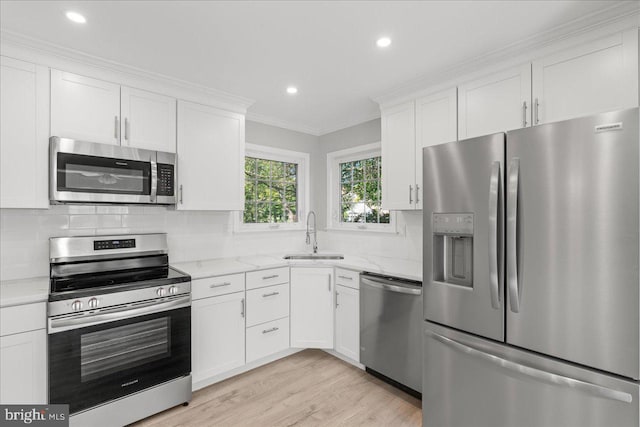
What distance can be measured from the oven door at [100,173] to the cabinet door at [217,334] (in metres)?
0.95

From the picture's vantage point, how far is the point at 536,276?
4.73ft

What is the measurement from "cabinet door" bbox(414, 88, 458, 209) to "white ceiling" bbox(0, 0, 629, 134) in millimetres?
218

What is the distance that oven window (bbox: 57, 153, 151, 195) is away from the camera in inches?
83.8

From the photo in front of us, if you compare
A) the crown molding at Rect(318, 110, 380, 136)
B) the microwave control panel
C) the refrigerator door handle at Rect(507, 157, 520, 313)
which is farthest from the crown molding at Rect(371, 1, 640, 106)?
the microwave control panel

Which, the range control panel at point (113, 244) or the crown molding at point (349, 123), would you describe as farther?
the crown molding at point (349, 123)

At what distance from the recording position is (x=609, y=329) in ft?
4.15

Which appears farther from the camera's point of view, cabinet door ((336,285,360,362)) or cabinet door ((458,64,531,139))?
cabinet door ((336,285,360,362))

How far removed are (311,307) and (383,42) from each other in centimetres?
228

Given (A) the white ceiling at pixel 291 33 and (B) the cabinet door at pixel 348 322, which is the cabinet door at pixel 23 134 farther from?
(B) the cabinet door at pixel 348 322

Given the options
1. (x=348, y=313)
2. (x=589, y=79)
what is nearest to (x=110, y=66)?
(x=348, y=313)

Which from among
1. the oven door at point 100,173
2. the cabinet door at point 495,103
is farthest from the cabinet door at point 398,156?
the oven door at point 100,173

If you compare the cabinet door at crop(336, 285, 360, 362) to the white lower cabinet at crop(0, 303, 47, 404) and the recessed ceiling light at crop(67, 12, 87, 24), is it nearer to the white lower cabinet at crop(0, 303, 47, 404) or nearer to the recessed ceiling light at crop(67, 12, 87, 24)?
the white lower cabinet at crop(0, 303, 47, 404)

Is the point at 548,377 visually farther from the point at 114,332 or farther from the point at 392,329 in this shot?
the point at 114,332

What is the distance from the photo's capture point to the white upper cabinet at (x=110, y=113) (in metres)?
2.15
